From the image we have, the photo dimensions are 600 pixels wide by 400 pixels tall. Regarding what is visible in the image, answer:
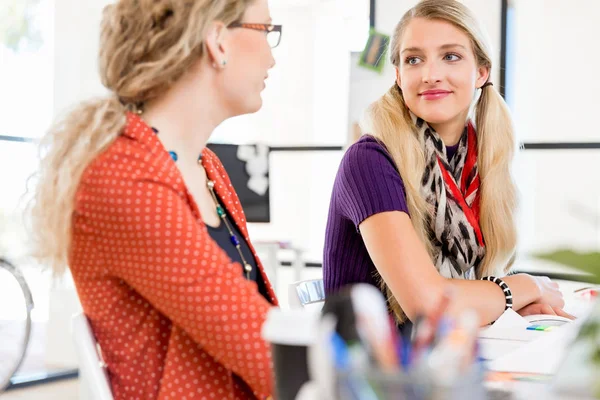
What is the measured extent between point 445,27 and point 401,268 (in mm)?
645

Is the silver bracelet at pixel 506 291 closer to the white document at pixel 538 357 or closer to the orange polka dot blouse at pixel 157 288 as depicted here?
the white document at pixel 538 357

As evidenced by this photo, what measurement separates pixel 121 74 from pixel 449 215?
928mm

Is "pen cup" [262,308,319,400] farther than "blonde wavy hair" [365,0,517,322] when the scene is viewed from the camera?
No

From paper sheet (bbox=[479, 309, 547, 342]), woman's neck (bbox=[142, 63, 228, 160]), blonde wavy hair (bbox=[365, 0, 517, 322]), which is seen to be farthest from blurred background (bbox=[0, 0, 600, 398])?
woman's neck (bbox=[142, 63, 228, 160])

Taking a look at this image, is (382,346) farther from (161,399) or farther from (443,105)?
(443,105)

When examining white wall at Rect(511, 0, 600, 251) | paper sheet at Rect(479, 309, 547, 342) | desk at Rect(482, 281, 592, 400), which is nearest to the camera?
desk at Rect(482, 281, 592, 400)

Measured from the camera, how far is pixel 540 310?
5.33ft

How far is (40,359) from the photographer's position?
4.21 meters

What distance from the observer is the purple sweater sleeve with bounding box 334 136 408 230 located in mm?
1610

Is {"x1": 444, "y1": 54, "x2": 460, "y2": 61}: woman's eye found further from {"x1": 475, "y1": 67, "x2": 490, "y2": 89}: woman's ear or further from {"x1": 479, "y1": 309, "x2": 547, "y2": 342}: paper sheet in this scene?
{"x1": 479, "y1": 309, "x2": 547, "y2": 342}: paper sheet

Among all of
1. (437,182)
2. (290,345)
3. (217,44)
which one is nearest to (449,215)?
(437,182)

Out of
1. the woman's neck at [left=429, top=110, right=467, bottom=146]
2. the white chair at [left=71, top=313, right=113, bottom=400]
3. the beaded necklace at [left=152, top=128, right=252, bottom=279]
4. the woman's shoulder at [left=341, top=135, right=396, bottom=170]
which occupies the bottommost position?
the white chair at [left=71, top=313, right=113, bottom=400]

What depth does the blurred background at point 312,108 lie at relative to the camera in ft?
12.0

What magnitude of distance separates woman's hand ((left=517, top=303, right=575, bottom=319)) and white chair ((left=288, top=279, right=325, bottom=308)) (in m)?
0.46
